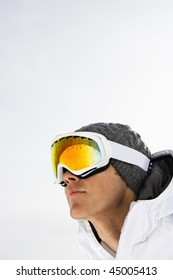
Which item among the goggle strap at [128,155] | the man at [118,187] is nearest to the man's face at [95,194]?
the man at [118,187]

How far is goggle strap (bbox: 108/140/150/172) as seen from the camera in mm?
3281

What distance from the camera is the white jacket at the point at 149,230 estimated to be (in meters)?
2.93

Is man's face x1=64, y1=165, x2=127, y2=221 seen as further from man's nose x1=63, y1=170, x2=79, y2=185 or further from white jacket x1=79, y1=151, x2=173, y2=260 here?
white jacket x1=79, y1=151, x2=173, y2=260

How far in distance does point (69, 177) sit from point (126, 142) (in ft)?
1.61

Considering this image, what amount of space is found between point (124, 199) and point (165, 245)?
0.49 meters

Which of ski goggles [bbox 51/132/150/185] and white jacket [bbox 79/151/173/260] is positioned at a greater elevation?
ski goggles [bbox 51/132/150/185]

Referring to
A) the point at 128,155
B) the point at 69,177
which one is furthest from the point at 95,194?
the point at 128,155

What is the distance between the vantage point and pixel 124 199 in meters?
3.28

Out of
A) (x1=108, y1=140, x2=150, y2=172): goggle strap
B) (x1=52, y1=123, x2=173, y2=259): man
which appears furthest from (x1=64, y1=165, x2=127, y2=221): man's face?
(x1=108, y1=140, x2=150, y2=172): goggle strap

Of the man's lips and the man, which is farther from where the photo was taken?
the man's lips

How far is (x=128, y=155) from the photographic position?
331 cm

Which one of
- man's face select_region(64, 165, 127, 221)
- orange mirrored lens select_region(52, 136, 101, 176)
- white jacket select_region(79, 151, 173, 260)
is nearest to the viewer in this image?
white jacket select_region(79, 151, 173, 260)
